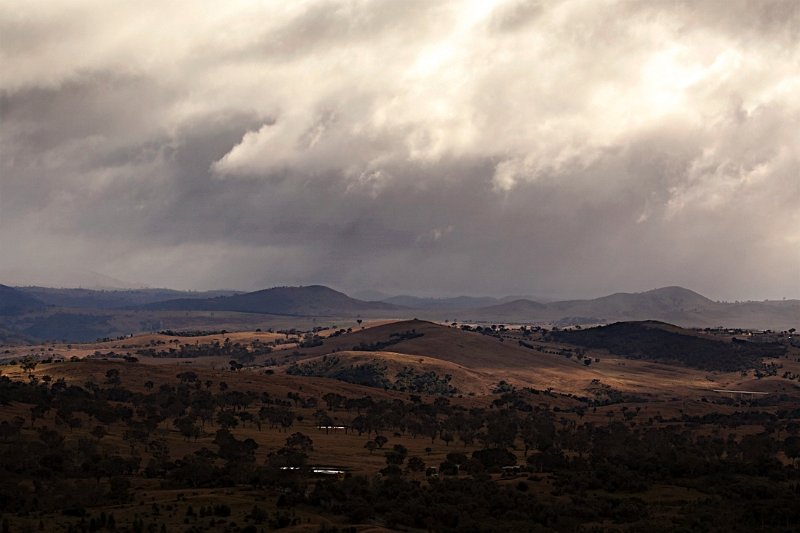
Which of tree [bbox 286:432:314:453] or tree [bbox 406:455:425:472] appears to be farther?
tree [bbox 286:432:314:453]

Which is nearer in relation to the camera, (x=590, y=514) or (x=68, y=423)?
(x=590, y=514)

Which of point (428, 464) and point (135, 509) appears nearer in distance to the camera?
point (135, 509)

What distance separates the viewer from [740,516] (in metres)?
107

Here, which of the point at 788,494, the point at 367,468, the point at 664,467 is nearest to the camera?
the point at 788,494

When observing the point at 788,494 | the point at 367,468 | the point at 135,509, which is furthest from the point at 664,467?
the point at 135,509

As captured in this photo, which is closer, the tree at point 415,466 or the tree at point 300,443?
the tree at point 415,466

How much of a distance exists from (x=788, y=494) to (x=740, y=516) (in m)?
17.6

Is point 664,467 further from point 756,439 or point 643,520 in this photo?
point 756,439

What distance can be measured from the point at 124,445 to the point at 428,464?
207 feet

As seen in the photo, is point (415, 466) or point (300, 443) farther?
point (300, 443)

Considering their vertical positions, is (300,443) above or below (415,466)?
below

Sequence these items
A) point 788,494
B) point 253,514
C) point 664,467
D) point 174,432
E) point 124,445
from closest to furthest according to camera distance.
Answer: point 253,514 < point 788,494 < point 664,467 < point 124,445 < point 174,432

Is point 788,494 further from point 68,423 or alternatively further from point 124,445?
point 68,423

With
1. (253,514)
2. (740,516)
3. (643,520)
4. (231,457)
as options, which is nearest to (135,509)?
(253,514)
